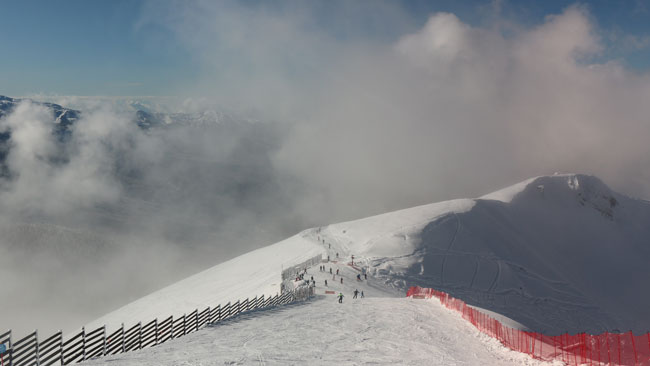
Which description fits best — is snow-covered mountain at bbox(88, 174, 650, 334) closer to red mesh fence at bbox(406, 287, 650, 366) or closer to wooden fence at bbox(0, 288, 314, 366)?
wooden fence at bbox(0, 288, 314, 366)

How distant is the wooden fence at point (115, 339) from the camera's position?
16.0m

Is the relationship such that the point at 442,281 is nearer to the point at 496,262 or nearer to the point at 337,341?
the point at 496,262

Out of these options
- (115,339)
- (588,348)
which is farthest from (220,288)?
(588,348)

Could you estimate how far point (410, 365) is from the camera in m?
17.9

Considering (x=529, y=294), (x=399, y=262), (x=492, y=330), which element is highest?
(x=399, y=262)

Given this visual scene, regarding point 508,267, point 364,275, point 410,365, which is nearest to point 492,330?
point 410,365

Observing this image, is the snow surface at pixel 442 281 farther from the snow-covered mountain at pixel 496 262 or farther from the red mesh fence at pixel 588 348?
the red mesh fence at pixel 588 348

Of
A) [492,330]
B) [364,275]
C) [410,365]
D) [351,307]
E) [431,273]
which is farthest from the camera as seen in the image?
[431,273]

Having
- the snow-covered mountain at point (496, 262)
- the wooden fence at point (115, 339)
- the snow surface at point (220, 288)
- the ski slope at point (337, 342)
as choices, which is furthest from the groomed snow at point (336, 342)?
the snow-covered mountain at point (496, 262)

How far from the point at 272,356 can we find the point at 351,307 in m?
15.4

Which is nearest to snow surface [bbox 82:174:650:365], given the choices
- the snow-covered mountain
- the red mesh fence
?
the snow-covered mountain

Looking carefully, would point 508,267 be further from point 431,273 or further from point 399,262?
point 399,262

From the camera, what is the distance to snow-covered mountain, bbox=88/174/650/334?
63.9 m

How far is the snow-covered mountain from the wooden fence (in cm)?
2228
